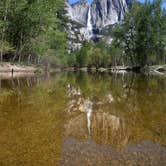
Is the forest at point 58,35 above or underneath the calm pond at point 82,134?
above

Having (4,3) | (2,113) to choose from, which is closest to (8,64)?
(4,3)

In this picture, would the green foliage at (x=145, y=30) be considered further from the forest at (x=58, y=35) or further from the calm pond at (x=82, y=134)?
the calm pond at (x=82, y=134)

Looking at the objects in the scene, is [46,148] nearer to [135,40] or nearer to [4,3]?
[4,3]

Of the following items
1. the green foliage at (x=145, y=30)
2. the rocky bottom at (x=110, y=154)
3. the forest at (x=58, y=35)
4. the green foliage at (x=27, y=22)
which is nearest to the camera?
the rocky bottom at (x=110, y=154)

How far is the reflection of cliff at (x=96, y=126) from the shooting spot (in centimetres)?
897

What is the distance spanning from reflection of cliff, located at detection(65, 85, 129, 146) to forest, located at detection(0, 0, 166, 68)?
37.5 m

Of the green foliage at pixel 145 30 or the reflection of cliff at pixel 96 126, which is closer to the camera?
the reflection of cliff at pixel 96 126

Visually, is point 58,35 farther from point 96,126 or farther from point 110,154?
point 110,154

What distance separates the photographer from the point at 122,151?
7.62 metres

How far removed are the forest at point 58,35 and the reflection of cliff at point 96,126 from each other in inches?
1476

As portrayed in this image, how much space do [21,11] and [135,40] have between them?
3993cm

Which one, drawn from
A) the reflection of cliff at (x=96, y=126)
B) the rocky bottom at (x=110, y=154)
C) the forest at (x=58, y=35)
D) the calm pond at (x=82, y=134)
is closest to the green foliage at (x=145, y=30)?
the forest at (x=58, y=35)

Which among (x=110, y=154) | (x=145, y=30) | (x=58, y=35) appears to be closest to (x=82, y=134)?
(x=110, y=154)

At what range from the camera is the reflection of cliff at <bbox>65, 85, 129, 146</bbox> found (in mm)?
8969
